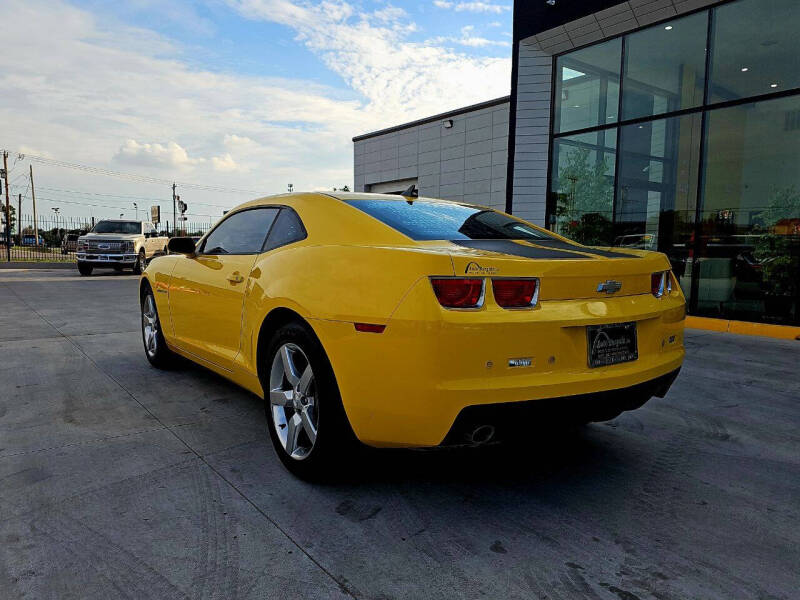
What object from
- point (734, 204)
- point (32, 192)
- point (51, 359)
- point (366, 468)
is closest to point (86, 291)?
point (51, 359)

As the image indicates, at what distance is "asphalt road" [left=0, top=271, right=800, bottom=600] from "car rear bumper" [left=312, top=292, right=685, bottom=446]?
45 cm

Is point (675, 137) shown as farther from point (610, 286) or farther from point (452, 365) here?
point (452, 365)

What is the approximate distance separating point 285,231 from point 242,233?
650 millimetres

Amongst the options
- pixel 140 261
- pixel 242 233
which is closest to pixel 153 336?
pixel 242 233

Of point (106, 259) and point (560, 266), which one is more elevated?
point (560, 266)

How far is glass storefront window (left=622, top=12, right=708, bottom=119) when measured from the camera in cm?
945

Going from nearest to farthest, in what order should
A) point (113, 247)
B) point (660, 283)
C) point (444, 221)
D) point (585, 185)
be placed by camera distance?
1. point (660, 283)
2. point (444, 221)
3. point (585, 185)
4. point (113, 247)

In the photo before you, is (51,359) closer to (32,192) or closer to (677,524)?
(677,524)

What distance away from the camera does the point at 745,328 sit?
324 inches

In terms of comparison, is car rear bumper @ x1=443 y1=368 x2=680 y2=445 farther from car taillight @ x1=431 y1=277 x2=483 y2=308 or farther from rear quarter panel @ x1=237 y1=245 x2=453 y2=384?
rear quarter panel @ x1=237 y1=245 x2=453 y2=384

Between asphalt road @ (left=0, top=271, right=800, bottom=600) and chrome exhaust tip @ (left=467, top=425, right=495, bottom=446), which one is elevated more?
chrome exhaust tip @ (left=467, top=425, right=495, bottom=446)

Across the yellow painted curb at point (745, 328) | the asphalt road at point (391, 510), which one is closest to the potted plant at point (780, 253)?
the yellow painted curb at point (745, 328)

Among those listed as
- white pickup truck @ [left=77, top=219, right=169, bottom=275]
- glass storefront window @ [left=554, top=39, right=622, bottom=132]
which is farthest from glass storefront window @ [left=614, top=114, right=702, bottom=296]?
white pickup truck @ [left=77, top=219, right=169, bottom=275]

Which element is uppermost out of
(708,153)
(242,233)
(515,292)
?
(708,153)
